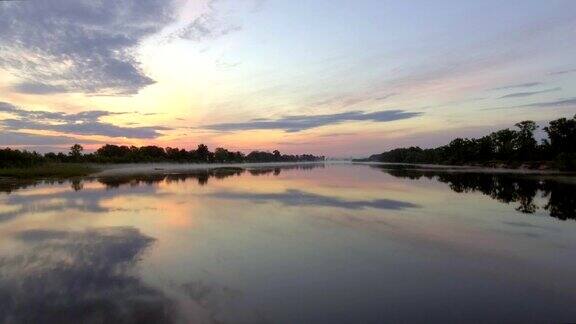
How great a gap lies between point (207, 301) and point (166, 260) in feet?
12.6

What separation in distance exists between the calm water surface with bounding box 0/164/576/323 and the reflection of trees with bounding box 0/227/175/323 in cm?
4

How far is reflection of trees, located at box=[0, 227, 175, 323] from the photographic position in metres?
8.10

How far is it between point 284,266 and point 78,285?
543 centimetres

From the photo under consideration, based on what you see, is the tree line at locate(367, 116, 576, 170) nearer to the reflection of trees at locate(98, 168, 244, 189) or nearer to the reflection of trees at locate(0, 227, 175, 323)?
the reflection of trees at locate(98, 168, 244, 189)

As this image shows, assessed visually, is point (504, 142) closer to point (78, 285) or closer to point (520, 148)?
point (520, 148)

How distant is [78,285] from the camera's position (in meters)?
9.78

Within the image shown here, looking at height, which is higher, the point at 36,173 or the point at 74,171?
the point at 36,173

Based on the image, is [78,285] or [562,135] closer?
[78,285]

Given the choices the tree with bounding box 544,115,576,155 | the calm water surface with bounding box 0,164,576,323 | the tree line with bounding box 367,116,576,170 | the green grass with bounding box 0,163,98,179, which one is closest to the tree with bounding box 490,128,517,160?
the tree line with bounding box 367,116,576,170

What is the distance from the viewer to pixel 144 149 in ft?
522

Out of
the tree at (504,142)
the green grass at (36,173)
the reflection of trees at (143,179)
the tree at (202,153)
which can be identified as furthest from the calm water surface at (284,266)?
the tree at (202,153)

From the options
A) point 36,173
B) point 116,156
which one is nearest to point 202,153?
point 116,156

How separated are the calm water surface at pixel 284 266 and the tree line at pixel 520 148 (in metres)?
66.6

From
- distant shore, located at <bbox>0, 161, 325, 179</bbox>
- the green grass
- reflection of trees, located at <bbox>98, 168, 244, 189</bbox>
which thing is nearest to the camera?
reflection of trees, located at <bbox>98, 168, 244, 189</bbox>
